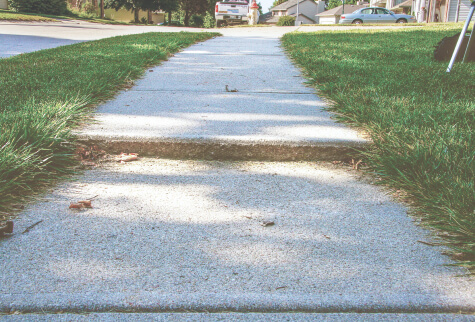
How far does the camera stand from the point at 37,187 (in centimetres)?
231

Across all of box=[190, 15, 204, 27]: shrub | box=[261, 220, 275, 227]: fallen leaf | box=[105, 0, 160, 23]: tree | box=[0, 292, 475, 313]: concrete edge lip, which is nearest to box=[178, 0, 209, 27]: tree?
box=[190, 15, 204, 27]: shrub

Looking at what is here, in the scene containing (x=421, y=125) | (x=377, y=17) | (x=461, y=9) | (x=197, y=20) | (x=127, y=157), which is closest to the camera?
(x=127, y=157)

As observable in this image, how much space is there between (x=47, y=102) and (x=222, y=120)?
4.54 ft

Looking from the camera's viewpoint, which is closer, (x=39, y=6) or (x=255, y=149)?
(x=255, y=149)

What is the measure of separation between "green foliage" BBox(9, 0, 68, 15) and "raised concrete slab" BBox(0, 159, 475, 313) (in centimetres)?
2783

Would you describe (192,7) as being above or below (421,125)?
above

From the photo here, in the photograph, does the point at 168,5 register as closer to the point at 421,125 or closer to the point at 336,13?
the point at 421,125

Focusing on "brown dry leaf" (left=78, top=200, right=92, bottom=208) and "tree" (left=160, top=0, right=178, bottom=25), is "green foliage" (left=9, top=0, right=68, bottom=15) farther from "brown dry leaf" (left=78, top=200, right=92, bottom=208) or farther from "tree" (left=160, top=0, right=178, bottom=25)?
"brown dry leaf" (left=78, top=200, right=92, bottom=208)

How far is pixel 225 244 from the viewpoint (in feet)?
5.92

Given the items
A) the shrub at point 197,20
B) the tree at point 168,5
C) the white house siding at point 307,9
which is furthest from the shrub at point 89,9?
the white house siding at point 307,9

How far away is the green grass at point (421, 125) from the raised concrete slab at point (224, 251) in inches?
5.7

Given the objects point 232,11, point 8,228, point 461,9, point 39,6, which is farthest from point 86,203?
point 461,9

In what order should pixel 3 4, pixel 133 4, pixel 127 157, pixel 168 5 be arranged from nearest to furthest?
pixel 127 157, pixel 3 4, pixel 133 4, pixel 168 5

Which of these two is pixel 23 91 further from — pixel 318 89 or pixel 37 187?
pixel 318 89
